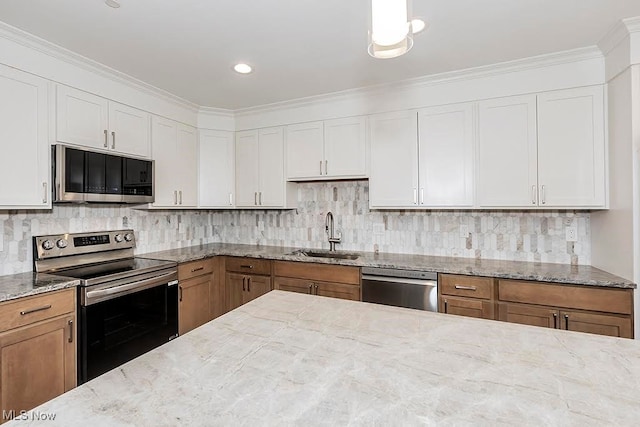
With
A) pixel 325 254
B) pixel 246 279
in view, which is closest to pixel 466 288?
pixel 325 254

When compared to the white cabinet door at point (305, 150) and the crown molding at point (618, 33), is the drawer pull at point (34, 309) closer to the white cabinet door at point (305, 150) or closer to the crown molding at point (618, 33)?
the white cabinet door at point (305, 150)

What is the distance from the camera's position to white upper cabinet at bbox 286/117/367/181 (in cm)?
311

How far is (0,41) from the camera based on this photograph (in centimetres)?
199

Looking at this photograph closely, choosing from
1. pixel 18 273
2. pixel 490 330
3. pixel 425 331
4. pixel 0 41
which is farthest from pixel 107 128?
pixel 490 330

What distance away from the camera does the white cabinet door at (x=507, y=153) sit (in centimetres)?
250

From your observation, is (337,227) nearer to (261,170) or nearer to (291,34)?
(261,170)

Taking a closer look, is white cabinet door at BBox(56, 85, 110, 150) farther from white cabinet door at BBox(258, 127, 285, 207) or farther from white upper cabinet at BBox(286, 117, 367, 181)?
white upper cabinet at BBox(286, 117, 367, 181)

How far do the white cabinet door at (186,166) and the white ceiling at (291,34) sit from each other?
683 mm

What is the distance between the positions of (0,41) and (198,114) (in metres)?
1.71

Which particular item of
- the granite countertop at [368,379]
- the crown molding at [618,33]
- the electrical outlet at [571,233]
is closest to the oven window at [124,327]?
the granite countertop at [368,379]

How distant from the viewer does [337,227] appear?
354cm

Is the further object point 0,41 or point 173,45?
point 173,45

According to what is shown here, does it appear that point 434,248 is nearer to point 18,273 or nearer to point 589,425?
point 589,425

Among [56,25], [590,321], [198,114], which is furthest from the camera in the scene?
[198,114]
